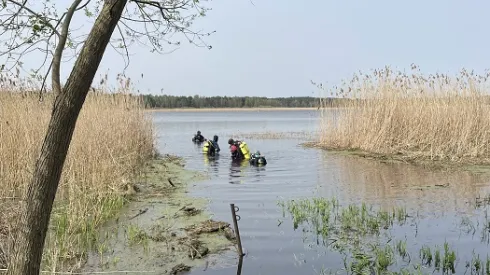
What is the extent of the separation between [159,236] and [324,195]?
4.03 metres

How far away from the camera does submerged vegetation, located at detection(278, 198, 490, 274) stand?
4781 millimetres

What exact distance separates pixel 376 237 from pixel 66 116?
4.60 meters

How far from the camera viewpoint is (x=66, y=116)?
2373mm

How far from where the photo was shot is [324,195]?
905 centimetres

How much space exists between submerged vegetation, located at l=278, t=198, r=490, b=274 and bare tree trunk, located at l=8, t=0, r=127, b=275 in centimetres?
324

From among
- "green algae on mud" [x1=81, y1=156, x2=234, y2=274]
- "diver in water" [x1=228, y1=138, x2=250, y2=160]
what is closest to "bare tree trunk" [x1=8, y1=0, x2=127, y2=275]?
"green algae on mud" [x1=81, y1=156, x2=234, y2=274]

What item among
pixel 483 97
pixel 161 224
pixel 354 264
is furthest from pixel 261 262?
pixel 483 97

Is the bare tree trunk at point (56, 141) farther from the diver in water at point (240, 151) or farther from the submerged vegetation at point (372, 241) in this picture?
the diver in water at point (240, 151)

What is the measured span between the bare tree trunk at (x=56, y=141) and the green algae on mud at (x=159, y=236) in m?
2.46

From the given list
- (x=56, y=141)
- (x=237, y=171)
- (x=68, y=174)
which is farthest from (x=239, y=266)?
(x=237, y=171)

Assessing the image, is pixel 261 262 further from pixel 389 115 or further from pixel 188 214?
pixel 389 115

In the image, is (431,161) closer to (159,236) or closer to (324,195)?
(324,195)

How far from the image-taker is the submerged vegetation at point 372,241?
4.78 metres

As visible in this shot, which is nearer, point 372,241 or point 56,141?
point 56,141
